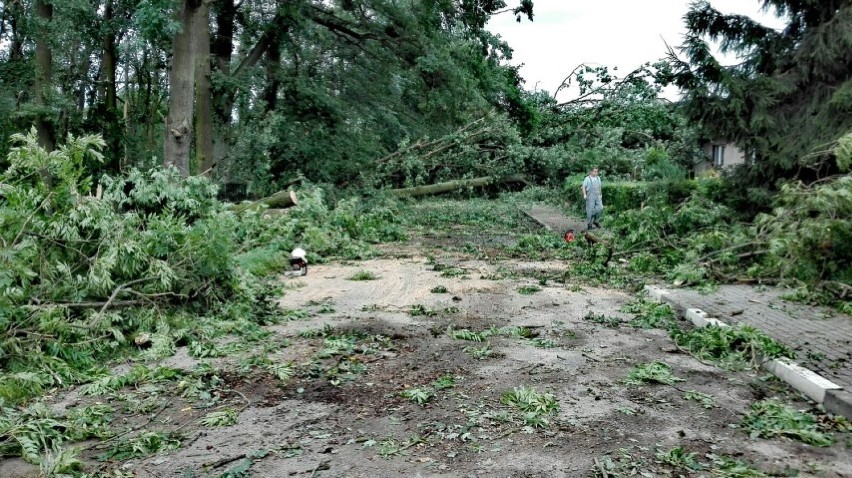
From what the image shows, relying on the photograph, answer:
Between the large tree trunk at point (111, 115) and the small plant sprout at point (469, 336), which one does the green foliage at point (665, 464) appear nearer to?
the small plant sprout at point (469, 336)

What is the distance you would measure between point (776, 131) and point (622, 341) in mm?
7529

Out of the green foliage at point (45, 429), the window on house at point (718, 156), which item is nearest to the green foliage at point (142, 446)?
the green foliage at point (45, 429)

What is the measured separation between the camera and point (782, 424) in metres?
4.50

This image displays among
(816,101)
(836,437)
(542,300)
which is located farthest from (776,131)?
(836,437)

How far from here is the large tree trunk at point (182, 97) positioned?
46.4 feet

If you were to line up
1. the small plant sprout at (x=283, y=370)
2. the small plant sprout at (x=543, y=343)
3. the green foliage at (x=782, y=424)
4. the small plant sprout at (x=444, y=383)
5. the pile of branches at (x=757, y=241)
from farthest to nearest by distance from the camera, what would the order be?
the pile of branches at (x=757, y=241)
the small plant sprout at (x=543, y=343)
the small plant sprout at (x=283, y=370)
the small plant sprout at (x=444, y=383)
the green foliage at (x=782, y=424)

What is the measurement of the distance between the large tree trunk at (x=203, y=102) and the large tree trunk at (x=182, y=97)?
9.03 feet

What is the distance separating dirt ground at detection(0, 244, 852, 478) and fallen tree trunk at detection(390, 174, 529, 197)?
21.1m

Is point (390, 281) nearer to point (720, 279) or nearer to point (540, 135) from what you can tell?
point (720, 279)

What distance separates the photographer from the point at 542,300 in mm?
9117

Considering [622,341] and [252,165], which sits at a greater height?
[252,165]

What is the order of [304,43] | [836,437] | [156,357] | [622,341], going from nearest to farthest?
[836,437], [156,357], [622,341], [304,43]

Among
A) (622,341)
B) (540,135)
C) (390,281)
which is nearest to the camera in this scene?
(622,341)

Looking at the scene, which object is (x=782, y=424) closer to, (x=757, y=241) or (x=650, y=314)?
(x=650, y=314)
